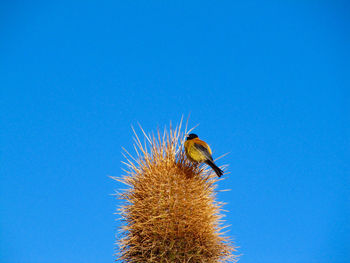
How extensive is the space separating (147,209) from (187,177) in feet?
3.04

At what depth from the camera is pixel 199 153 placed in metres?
7.26

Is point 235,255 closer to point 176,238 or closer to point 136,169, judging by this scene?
point 176,238

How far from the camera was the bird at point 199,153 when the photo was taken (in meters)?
7.28

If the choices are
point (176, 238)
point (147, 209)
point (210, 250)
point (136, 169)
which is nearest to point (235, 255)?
point (210, 250)

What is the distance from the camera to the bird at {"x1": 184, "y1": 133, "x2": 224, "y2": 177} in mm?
7281

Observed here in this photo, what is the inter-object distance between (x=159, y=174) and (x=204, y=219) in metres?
1.13

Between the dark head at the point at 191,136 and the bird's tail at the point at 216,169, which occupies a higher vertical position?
the dark head at the point at 191,136

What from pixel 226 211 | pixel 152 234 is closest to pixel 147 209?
pixel 152 234

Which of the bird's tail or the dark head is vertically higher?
the dark head

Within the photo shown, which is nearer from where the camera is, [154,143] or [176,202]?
[176,202]

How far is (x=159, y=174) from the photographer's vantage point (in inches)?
286

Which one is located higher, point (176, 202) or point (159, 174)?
point (159, 174)

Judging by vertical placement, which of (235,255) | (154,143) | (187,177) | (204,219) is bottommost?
(235,255)

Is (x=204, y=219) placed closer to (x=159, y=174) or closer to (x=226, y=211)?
(x=226, y=211)
